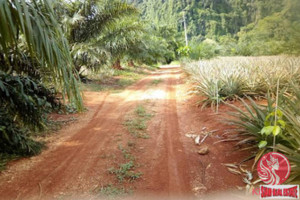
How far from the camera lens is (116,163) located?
2.87 m

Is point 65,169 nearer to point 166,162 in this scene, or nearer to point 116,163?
point 116,163

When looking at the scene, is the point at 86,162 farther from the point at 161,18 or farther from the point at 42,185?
the point at 161,18

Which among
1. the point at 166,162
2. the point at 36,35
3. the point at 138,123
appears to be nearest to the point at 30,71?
the point at 36,35

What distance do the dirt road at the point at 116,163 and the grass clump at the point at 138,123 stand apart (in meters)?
0.14

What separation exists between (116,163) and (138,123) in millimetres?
1738

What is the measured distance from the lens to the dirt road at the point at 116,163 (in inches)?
91.0

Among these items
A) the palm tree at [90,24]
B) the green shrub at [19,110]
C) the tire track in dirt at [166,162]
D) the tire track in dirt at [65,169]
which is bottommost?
the tire track in dirt at [166,162]

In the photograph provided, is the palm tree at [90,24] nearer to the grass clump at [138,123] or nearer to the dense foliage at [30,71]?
the grass clump at [138,123]

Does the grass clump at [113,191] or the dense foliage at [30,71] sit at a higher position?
the dense foliage at [30,71]

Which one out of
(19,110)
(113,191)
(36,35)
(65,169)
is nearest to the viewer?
(36,35)

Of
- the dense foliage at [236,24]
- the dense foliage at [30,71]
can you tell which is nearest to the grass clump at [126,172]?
the dense foliage at [30,71]

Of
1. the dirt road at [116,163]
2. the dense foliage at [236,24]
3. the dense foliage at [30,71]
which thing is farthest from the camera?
the dirt road at [116,163]

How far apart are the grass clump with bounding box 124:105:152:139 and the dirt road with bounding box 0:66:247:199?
0.14m

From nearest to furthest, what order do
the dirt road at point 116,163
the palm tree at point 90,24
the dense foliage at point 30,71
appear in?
the dense foliage at point 30,71 < the dirt road at point 116,163 < the palm tree at point 90,24
